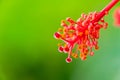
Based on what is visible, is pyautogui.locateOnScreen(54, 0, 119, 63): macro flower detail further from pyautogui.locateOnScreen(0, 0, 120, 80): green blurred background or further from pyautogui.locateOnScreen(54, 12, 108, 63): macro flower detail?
pyautogui.locateOnScreen(0, 0, 120, 80): green blurred background

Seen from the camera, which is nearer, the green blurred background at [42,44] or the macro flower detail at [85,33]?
the macro flower detail at [85,33]

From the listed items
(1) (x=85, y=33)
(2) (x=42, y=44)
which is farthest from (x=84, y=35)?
(2) (x=42, y=44)

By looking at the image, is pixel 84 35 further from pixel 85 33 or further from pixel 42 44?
pixel 42 44

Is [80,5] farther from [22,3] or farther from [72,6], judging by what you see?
[22,3]

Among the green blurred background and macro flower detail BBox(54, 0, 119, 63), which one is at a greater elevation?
the green blurred background

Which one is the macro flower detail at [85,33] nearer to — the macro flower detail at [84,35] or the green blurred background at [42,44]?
the macro flower detail at [84,35]

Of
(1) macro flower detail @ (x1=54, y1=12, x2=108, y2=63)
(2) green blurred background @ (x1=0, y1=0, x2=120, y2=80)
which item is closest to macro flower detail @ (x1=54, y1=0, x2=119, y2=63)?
(1) macro flower detail @ (x1=54, y1=12, x2=108, y2=63)

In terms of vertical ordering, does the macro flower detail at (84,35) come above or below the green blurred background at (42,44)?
below

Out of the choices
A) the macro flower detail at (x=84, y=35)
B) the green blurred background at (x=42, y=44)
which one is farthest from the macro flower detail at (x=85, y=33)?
the green blurred background at (x=42, y=44)
